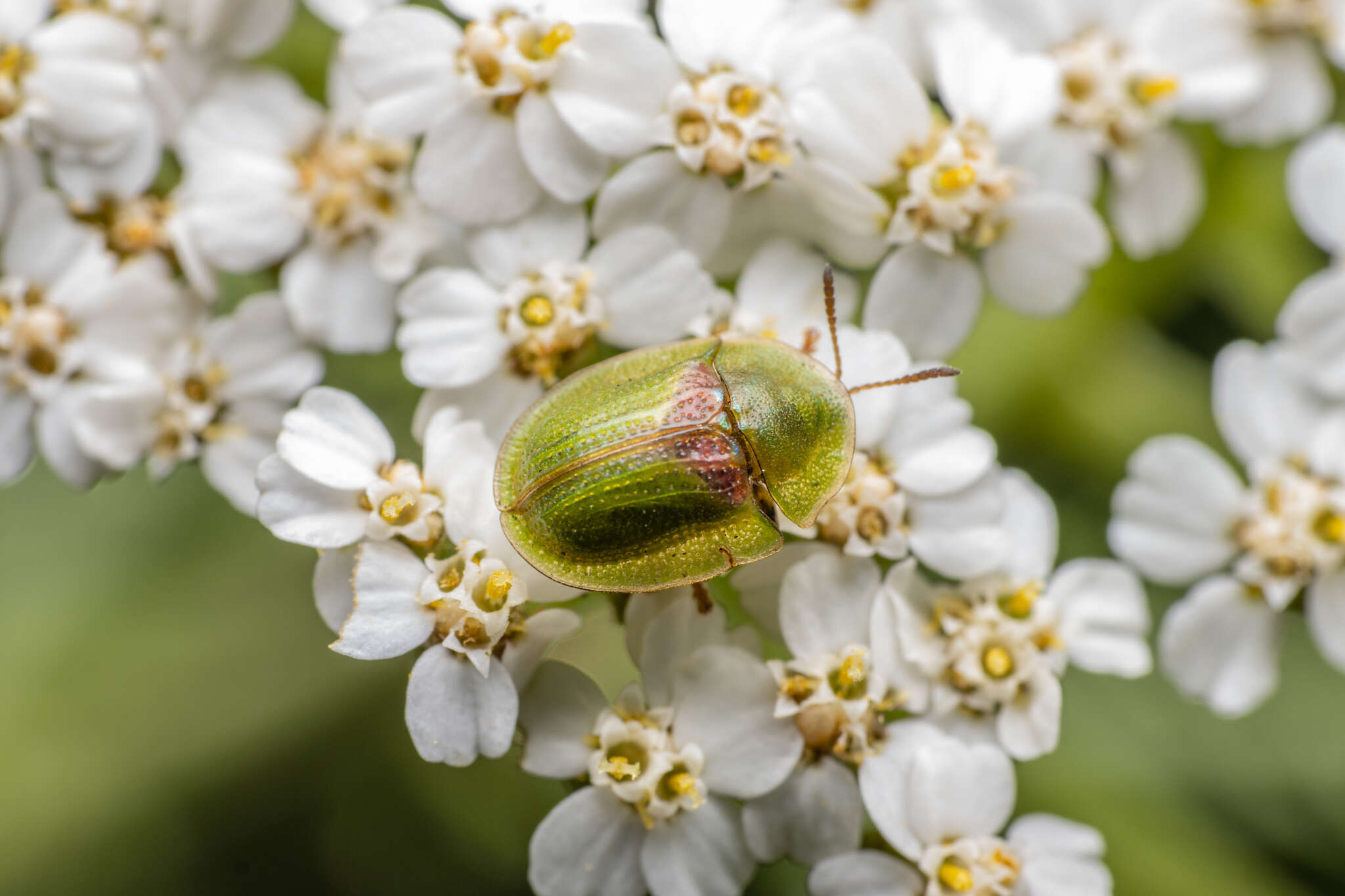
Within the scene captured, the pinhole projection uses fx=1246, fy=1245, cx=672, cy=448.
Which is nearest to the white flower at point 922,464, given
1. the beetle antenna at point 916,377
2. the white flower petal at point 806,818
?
the beetle antenna at point 916,377

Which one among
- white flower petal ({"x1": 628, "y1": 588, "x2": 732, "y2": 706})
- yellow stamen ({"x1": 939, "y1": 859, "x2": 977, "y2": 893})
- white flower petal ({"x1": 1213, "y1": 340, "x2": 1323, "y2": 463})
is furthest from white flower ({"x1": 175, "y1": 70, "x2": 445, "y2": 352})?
white flower petal ({"x1": 1213, "y1": 340, "x2": 1323, "y2": 463})

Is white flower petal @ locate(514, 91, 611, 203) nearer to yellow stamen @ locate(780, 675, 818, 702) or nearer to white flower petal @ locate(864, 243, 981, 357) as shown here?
white flower petal @ locate(864, 243, 981, 357)

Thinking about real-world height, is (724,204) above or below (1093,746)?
above

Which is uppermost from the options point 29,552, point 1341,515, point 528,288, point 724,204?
point 724,204

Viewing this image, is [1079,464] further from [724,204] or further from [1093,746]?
[724,204]

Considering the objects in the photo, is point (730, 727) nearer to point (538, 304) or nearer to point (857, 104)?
point (538, 304)

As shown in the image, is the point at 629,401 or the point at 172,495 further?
the point at 172,495

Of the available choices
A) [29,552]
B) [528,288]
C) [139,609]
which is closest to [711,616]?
[528,288]
